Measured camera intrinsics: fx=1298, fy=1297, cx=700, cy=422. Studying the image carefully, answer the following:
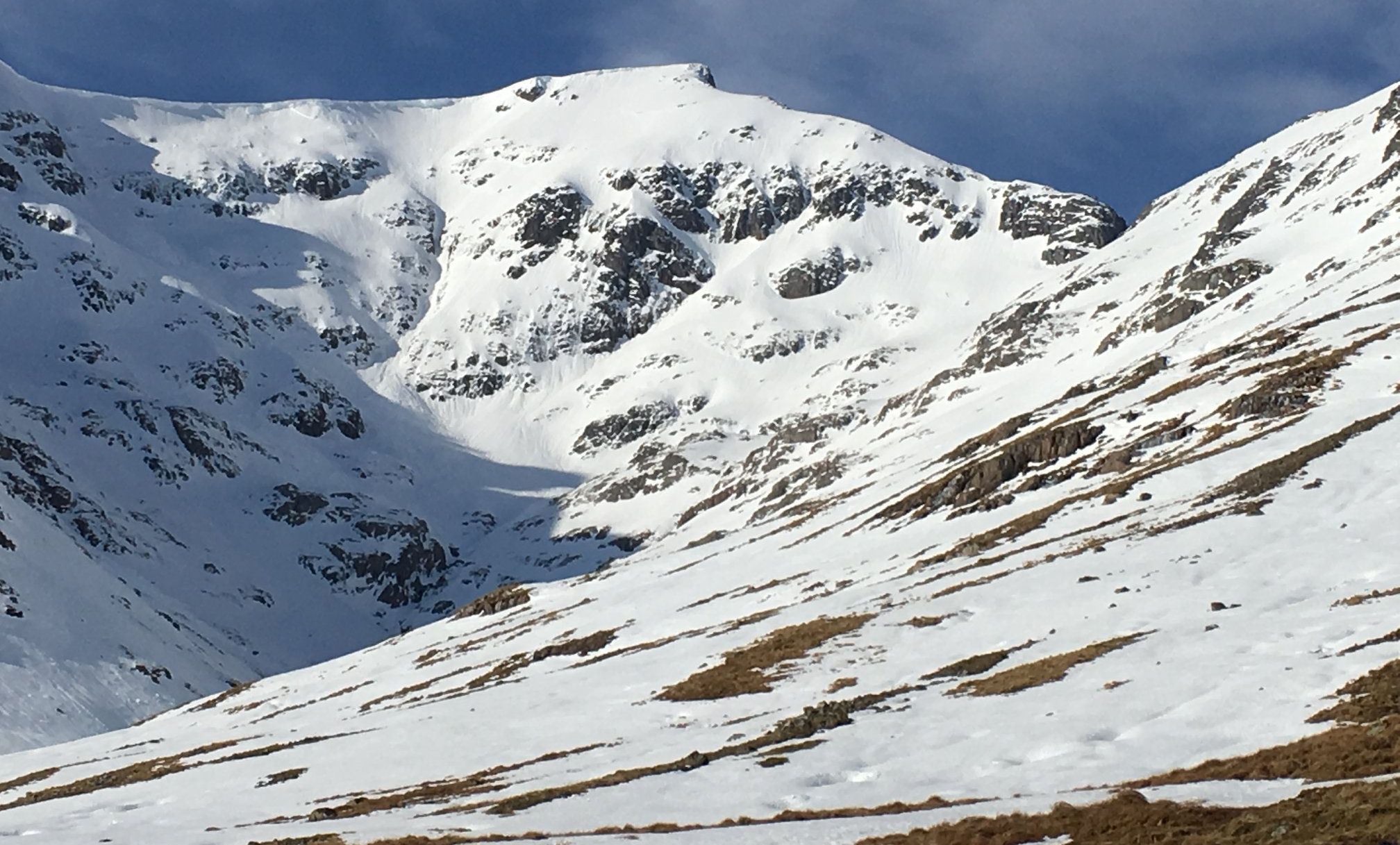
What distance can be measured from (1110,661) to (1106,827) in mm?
14508

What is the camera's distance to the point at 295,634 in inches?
7657

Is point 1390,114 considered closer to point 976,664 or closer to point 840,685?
point 976,664

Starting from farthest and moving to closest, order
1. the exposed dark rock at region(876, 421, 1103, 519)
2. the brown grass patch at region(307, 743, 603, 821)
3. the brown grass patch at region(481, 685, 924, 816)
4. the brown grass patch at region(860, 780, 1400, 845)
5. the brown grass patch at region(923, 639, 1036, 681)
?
1. the exposed dark rock at region(876, 421, 1103, 519)
2. the brown grass patch at region(923, 639, 1036, 681)
3. the brown grass patch at region(307, 743, 603, 821)
4. the brown grass patch at region(481, 685, 924, 816)
5. the brown grass patch at region(860, 780, 1400, 845)

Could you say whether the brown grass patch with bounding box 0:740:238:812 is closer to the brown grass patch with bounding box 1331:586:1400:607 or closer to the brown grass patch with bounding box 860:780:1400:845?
the brown grass patch with bounding box 860:780:1400:845

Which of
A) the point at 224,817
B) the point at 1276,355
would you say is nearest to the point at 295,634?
the point at 1276,355

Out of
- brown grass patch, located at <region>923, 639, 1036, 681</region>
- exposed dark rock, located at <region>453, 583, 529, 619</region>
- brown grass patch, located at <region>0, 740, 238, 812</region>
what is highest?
exposed dark rock, located at <region>453, 583, 529, 619</region>

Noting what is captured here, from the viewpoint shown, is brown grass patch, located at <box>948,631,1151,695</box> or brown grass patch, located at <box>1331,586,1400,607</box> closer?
brown grass patch, located at <box>1331,586,1400,607</box>

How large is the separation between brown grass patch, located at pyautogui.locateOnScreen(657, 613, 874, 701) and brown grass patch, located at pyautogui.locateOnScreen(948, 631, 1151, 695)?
878 centimetres

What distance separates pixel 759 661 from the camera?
154 ft

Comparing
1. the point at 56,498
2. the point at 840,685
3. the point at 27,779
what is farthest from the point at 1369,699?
the point at 56,498

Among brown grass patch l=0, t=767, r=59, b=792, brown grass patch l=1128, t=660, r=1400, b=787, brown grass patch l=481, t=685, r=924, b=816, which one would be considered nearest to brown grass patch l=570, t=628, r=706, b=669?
brown grass patch l=481, t=685, r=924, b=816

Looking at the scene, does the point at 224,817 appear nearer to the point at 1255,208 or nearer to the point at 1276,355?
the point at 1276,355

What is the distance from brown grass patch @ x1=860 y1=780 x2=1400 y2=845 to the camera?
17766mm

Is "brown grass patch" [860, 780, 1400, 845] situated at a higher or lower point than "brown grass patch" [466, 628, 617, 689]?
lower
